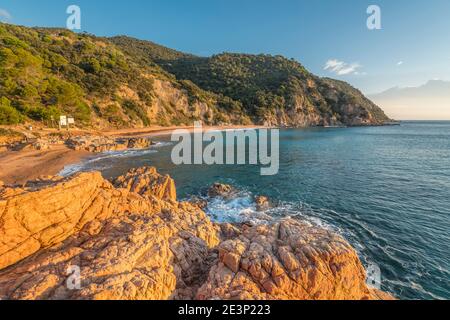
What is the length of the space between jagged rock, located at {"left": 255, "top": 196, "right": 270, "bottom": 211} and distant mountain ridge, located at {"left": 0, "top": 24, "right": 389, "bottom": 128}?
41582 millimetres

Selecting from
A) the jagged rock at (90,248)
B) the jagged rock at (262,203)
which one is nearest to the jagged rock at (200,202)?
the jagged rock at (262,203)

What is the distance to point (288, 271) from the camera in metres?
5.59

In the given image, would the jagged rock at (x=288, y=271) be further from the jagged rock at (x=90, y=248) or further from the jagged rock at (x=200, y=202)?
the jagged rock at (x=200, y=202)

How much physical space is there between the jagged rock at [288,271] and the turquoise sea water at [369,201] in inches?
178

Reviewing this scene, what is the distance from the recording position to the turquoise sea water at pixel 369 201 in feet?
31.5

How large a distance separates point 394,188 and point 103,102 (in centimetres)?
6278

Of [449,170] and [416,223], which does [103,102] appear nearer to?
[416,223]

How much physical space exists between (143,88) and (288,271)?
7414cm
